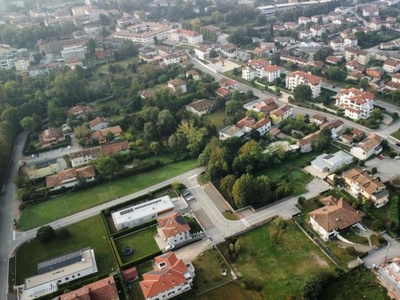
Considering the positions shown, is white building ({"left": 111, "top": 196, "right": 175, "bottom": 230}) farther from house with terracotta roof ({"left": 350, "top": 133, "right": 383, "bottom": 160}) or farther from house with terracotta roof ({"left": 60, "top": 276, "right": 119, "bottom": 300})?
house with terracotta roof ({"left": 350, "top": 133, "right": 383, "bottom": 160})

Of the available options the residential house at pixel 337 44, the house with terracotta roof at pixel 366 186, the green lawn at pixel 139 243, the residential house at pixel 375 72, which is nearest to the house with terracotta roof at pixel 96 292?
the green lawn at pixel 139 243

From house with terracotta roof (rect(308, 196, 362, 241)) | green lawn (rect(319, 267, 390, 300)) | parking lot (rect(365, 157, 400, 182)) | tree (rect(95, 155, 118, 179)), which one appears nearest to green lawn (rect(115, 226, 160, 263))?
tree (rect(95, 155, 118, 179))

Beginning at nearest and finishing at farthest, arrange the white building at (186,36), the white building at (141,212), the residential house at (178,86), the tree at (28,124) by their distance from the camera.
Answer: the white building at (141,212), the tree at (28,124), the residential house at (178,86), the white building at (186,36)

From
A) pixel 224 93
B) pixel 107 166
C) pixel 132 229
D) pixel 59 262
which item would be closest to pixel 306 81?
pixel 224 93

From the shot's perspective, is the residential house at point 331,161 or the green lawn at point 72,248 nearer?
the green lawn at point 72,248

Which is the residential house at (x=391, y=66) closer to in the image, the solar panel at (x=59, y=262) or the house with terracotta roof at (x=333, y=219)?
the house with terracotta roof at (x=333, y=219)

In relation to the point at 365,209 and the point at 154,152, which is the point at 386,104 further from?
the point at 154,152
